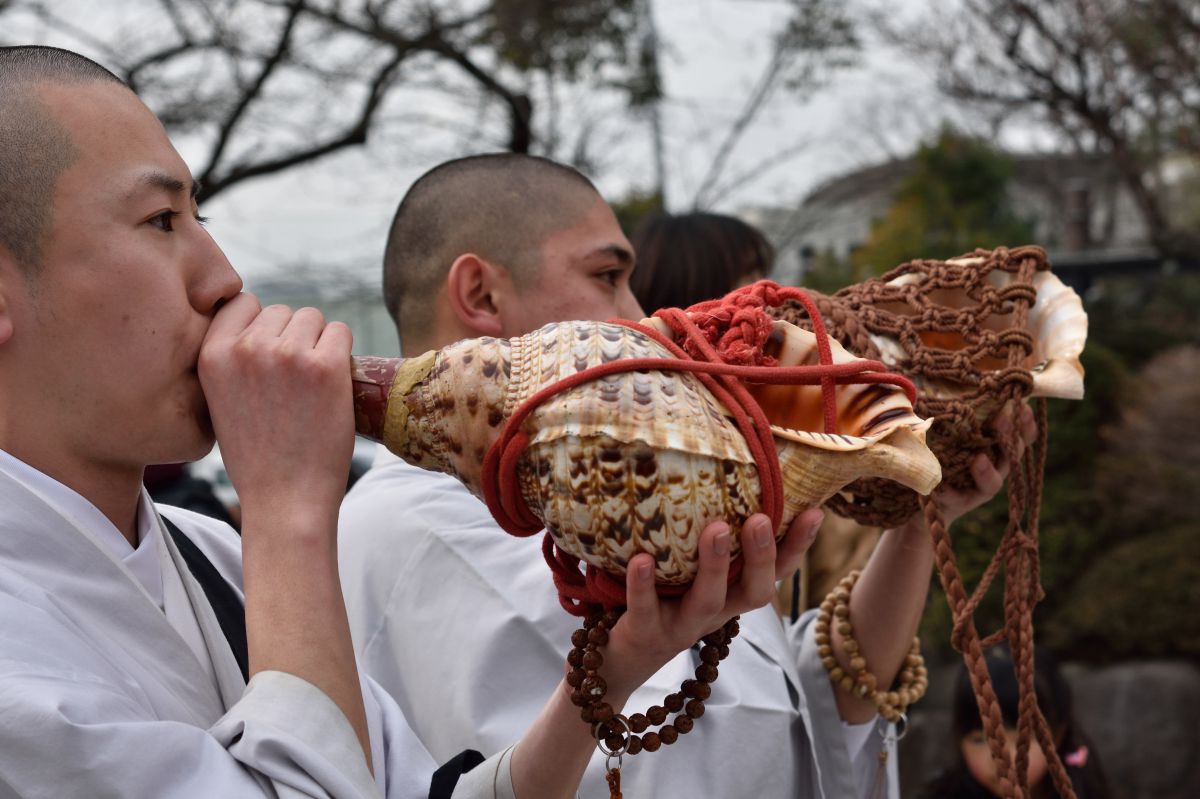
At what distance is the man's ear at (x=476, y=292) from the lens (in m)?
2.29

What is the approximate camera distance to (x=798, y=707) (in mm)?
2107

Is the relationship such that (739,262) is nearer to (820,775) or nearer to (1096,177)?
(820,775)

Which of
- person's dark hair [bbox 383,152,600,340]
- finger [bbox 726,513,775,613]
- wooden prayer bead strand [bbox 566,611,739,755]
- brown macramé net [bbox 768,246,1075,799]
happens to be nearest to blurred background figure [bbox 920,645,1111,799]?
brown macramé net [bbox 768,246,1075,799]

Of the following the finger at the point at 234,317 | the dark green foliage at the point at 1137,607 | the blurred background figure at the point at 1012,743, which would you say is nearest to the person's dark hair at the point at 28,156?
the finger at the point at 234,317

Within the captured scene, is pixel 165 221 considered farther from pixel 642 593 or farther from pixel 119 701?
pixel 642 593

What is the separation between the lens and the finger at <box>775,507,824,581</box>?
1.24m

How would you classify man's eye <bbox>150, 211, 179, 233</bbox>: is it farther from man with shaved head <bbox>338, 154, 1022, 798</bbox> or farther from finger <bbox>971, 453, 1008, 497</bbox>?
finger <bbox>971, 453, 1008, 497</bbox>

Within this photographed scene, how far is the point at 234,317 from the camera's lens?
128cm

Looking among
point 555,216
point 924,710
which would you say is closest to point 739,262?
point 555,216

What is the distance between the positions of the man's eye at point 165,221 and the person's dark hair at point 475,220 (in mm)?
1073

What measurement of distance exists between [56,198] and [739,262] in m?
2.37

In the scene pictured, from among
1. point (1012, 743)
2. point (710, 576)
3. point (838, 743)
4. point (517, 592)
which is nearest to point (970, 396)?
point (710, 576)

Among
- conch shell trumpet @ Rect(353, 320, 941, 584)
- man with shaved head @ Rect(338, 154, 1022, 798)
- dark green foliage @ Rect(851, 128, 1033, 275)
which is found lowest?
dark green foliage @ Rect(851, 128, 1033, 275)

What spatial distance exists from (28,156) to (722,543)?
32.5 inches
